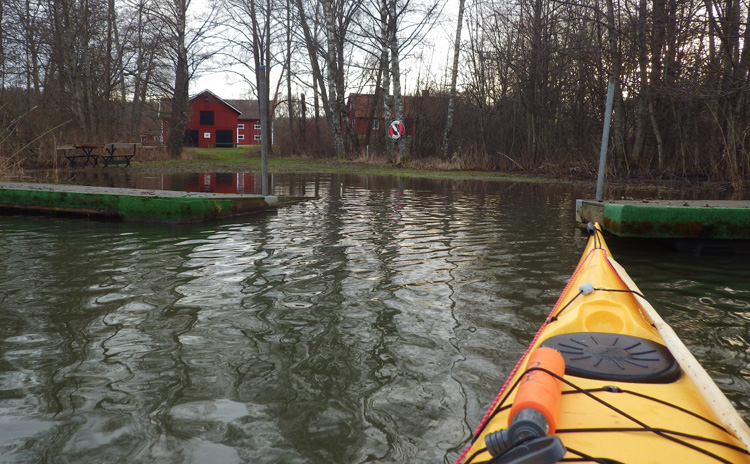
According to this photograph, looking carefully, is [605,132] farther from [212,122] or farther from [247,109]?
[247,109]

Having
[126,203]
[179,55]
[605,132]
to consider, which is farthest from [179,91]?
[605,132]

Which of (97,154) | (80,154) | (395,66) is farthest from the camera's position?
(395,66)

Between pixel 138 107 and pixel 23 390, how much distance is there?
30.5m

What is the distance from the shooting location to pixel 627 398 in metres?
1.93

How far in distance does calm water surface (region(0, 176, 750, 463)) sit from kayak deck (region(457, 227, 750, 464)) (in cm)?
53

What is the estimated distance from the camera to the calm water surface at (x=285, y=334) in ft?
7.82

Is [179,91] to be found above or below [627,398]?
above

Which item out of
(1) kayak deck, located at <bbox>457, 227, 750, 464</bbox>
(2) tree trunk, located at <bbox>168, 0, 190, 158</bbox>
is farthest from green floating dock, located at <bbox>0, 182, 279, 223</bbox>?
(2) tree trunk, located at <bbox>168, 0, 190, 158</bbox>

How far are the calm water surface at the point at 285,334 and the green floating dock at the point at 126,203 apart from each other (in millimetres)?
802

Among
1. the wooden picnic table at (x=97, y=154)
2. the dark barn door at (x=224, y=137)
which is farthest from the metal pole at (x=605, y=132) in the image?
the dark barn door at (x=224, y=137)

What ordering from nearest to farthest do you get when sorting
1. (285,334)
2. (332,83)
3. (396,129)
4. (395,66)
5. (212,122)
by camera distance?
(285,334)
(395,66)
(396,129)
(332,83)
(212,122)

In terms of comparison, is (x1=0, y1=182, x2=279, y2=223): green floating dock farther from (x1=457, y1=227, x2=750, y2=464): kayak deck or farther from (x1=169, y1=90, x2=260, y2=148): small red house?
(x1=169, y1=90, x2=260, y2=148): small red house

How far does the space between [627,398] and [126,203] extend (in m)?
7.80

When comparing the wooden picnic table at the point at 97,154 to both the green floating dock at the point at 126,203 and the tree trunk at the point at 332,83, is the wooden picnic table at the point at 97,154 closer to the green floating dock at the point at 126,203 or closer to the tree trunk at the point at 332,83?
the tree trunk at the point at 332,83
